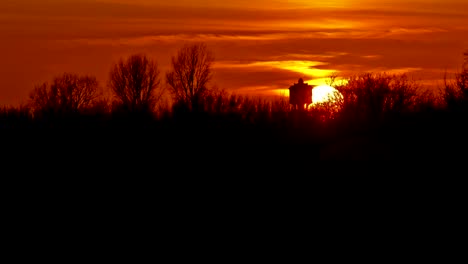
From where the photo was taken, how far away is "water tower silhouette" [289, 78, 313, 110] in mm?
60350

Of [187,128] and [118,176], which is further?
[187,128]

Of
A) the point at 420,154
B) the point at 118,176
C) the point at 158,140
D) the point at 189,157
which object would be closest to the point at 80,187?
the point at 118,176

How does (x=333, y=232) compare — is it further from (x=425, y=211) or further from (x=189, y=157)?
(x=189, y=157)

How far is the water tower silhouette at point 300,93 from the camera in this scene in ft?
198

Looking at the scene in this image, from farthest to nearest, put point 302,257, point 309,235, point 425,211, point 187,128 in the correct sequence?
point 187,128 → point 425,211 → point 309,235 → point 302,257

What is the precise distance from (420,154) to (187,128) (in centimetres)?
1013

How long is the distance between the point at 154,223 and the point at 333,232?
4.72m

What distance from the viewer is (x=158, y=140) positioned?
127 ft

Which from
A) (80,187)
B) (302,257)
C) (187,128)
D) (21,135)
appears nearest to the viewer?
(302,257)

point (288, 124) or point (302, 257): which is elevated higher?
point (288, 124)

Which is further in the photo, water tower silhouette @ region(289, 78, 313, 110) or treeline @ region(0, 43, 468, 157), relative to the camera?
water tower silhouette @ region(289, 78, 313, 110)

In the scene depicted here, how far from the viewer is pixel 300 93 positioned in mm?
62500

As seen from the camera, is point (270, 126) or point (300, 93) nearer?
point (270, 126)

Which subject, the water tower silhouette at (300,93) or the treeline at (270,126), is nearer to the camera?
the treeline at (270,126)
